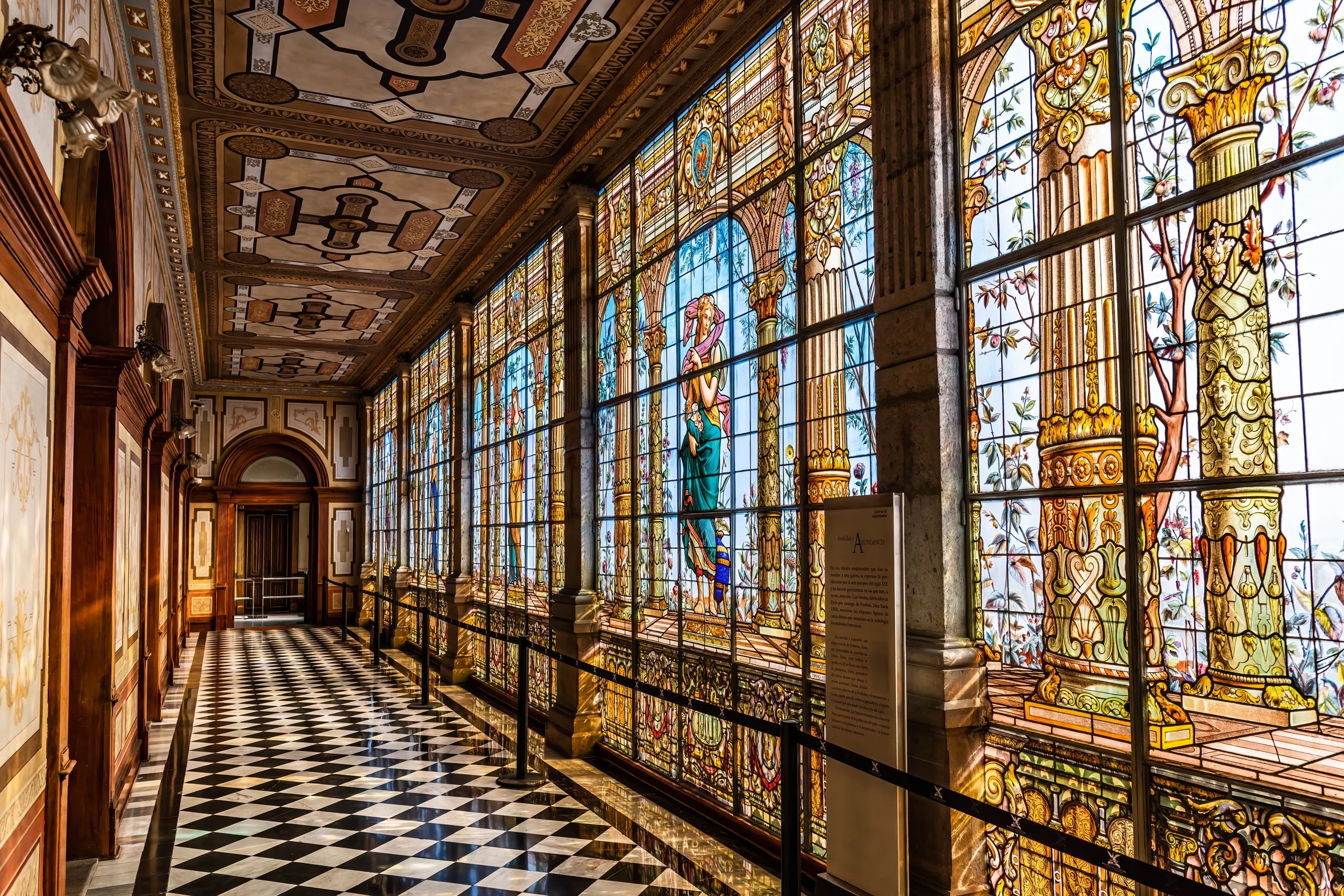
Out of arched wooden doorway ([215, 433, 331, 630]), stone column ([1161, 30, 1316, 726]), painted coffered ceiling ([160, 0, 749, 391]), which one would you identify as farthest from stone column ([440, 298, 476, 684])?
stone column ([1161, 30, 1316, 726])

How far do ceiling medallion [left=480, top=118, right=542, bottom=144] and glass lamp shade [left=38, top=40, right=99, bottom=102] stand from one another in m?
5.93

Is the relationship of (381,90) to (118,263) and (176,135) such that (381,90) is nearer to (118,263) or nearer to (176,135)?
(176,135)

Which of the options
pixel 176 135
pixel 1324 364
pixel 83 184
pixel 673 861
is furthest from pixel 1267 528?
pixel 176 135

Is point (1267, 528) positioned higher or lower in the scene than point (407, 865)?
higher

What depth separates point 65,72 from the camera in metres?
2.84

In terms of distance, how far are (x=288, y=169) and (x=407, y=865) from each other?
268 inches

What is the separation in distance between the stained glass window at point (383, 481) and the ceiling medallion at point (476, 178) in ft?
33.1

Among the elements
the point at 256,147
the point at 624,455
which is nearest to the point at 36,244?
the point at 624,455

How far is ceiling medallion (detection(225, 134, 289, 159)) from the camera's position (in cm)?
895

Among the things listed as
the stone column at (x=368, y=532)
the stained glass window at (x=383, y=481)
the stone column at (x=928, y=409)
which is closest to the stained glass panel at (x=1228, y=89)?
the stone column at (x=928, y=409)

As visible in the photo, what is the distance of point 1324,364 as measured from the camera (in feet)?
10.3

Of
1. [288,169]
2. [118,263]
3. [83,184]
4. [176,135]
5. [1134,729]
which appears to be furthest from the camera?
[288,169]

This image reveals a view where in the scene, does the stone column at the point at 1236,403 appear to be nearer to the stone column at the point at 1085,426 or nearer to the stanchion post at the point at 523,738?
the stone column at the point at 1085,426

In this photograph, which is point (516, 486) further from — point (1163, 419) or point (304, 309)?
point (1163, 419)
